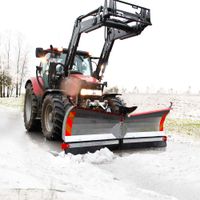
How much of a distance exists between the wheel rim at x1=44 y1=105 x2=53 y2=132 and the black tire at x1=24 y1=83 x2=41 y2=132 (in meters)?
0.95

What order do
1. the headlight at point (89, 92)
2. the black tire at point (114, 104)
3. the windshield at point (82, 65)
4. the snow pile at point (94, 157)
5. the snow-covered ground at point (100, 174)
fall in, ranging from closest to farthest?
the snow-covered ground at point (100, 174) → the snow pile at point (94, 157) → the headlight at point (89, 92) → the black tire at point (114, 104) → the windshield at point (82, 65)

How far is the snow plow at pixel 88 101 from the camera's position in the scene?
20.4 ft

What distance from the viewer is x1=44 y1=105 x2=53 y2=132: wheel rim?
7.22m

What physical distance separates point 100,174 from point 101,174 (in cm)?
2

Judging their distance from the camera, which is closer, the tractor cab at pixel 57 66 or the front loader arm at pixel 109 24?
the front loader arm at pixel 109 24

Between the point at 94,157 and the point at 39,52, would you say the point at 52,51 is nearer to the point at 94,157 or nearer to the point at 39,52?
the point at 39,52

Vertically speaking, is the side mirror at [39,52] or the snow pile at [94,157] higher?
the side mirror at [39,52]

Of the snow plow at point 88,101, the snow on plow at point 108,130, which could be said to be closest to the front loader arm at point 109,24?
the snow plow at point 88,101

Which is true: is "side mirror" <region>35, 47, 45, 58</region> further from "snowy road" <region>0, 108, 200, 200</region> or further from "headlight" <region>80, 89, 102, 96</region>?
"snowy road" <region>0, 108, 200, 200</region>

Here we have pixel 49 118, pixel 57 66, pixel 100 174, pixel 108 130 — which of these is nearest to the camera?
pixel 100 174

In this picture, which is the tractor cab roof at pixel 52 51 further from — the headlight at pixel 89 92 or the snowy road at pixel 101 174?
the snowy road at pixel 101 174

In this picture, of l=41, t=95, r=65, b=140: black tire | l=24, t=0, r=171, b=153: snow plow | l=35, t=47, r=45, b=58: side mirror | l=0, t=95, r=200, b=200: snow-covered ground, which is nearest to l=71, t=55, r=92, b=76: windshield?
l=24, t=0, r=171, b=153: snow plow

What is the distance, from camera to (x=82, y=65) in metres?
8.16

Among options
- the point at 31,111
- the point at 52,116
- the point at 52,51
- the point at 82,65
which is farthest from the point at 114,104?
the point at 31,111
